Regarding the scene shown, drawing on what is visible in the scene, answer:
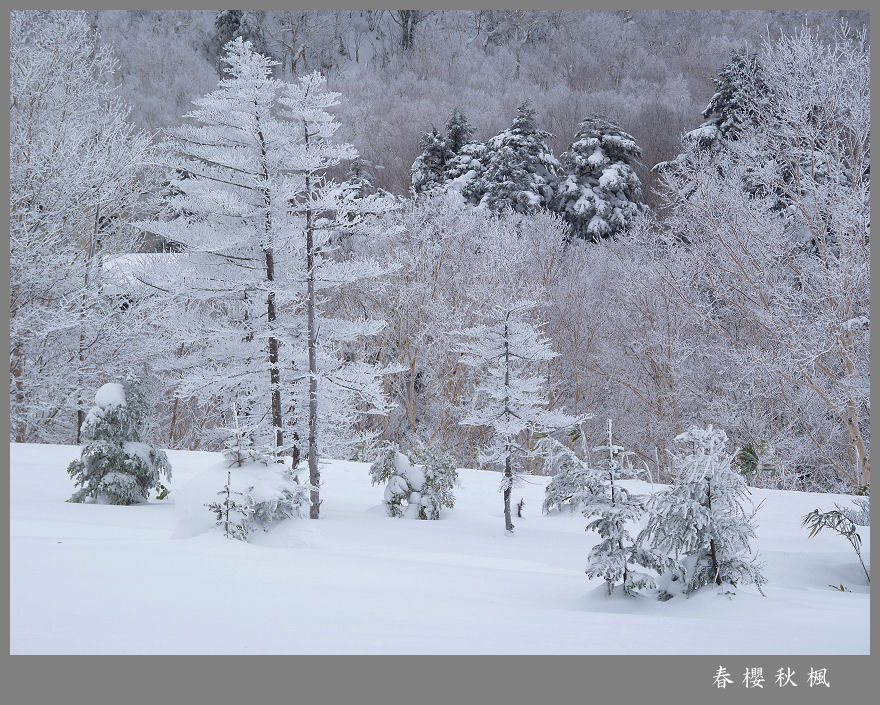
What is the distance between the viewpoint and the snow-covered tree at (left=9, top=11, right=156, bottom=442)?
1357 cm

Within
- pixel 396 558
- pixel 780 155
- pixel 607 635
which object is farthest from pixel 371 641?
pixel 780 155

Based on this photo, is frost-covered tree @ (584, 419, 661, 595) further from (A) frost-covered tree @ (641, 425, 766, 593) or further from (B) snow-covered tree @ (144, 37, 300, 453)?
(B) snow-covered tree @ (144, 37, 300, 453)

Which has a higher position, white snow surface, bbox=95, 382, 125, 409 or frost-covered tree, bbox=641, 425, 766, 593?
white snow surface, bbox=95, 382, 125, 409

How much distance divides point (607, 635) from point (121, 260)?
674 inches

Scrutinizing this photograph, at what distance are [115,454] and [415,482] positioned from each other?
4334mm

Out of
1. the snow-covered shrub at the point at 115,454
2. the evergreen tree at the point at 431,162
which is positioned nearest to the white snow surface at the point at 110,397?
the snow-covered shrub at the point at 115,454

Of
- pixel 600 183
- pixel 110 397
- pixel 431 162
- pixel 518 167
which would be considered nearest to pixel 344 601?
pixel 110 397

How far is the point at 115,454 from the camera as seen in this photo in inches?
342

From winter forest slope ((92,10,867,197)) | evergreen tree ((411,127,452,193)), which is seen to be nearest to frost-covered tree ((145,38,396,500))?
winter forest slope ((92,10,867,197))

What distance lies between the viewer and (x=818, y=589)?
5.71 meters

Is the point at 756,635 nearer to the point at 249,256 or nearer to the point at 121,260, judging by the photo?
the point at 249,256

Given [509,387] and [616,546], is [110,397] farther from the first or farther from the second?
[616,546]

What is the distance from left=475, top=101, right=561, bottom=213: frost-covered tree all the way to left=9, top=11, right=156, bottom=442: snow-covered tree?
15326 mm

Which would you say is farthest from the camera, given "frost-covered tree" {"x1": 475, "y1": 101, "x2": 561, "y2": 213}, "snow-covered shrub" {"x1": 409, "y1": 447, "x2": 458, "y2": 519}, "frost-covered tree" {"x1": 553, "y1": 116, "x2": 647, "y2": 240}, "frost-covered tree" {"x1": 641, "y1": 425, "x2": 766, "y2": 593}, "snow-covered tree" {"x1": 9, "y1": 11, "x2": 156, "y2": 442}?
"frost-covered tree" {"x1": 553, "y1": 116, "x2": 647, "y2": 240}
